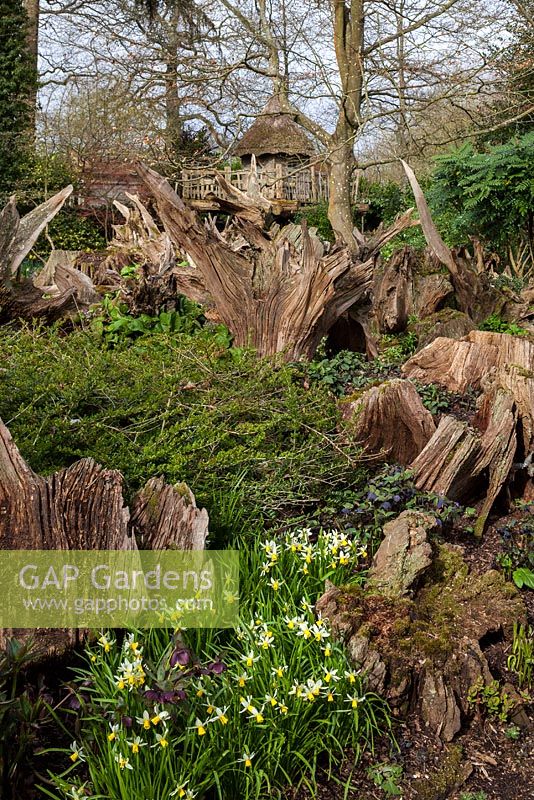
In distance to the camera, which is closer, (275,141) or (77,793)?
(77,793)

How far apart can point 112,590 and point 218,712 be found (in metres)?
0.72

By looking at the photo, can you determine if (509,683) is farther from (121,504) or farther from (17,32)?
(17,32)

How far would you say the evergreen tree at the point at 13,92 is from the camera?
19.1m

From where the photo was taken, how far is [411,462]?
4383mm

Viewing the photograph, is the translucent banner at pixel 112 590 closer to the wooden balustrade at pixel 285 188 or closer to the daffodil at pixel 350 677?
the daffodil at pixel 350 677

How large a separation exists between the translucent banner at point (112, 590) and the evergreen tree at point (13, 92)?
18.1 m

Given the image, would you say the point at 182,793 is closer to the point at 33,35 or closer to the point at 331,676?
the point at 331,676

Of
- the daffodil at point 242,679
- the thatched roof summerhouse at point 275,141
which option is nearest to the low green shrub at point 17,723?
the daffodil at point 242,679

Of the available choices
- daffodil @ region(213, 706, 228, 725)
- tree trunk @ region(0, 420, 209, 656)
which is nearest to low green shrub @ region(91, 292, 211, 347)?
tree trunk @ region(0, 420, 209, 656)

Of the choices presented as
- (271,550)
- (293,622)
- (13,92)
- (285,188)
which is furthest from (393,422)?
(13,92)

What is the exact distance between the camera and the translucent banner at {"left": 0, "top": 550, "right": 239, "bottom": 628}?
105 inches

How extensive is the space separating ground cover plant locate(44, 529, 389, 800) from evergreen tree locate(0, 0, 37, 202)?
18471mm

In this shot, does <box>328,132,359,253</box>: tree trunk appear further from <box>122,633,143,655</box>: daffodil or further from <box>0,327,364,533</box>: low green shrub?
<box>122,633,143,655</box>: daffodil

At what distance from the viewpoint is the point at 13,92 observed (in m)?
19.5
